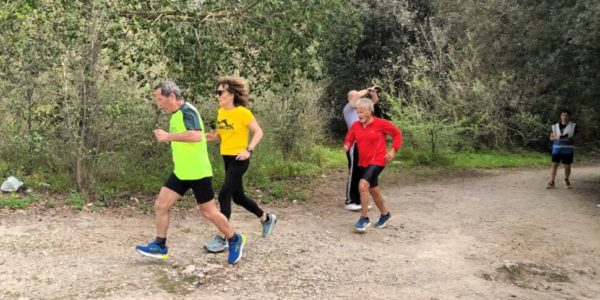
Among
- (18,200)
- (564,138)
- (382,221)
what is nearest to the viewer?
(18,200)

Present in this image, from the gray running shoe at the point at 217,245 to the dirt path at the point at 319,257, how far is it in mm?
76

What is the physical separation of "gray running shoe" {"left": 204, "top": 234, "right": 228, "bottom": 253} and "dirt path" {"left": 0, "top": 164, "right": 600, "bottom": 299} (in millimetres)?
76

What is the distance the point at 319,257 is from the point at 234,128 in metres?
1.68

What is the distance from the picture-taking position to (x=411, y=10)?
58.4ft

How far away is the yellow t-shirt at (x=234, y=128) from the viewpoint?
6.00 meters

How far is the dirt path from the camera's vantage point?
5188 mm

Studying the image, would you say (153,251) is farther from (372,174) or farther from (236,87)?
(372,174)

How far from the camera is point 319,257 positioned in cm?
623

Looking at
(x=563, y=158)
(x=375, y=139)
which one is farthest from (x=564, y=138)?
(x=375, y=139)

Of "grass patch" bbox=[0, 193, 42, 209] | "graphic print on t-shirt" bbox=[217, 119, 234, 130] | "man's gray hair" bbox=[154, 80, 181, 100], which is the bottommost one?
"grass patch" bbox=[0, 193, 42, 209]

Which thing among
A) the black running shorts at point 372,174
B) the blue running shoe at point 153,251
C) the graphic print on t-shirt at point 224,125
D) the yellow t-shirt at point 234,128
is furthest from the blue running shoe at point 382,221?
the blue running shoe at point 153,251

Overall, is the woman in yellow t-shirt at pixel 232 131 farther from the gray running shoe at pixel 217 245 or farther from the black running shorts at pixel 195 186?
the black running shorts at pixel 195 186

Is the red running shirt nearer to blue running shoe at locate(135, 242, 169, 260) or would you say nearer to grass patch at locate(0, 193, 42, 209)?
blue running shoe at locate(135, 242, 169, 260)

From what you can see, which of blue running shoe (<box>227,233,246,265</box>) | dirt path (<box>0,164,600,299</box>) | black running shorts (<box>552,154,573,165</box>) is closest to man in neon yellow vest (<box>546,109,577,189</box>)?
black running shorts (<box>552,154,573,165</box>)
